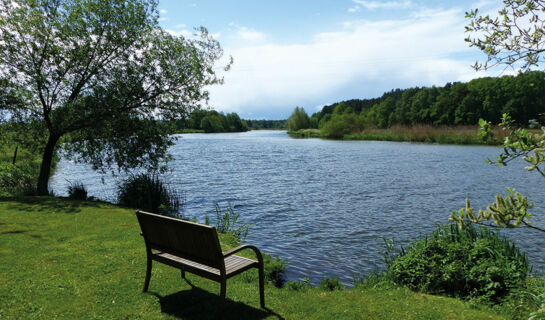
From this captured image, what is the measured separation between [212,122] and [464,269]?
192ft

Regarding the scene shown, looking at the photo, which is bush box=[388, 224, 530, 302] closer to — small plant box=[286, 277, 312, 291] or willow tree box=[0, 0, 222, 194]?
small plant box=[286, 277, 312, 291]

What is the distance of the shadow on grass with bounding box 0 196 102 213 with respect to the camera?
1165cm

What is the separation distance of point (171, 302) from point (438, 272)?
17.0 ft

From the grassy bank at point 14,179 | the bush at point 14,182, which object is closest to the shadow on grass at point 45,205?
the grassy bank at point 14,179

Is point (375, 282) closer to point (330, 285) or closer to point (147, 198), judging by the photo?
point (330, 285)

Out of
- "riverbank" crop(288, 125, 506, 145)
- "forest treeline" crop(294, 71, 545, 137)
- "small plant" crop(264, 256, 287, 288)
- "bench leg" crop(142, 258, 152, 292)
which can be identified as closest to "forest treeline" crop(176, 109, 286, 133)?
"small plant" crop(264, 256, 287, 288)

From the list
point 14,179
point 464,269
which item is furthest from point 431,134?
point 14,179

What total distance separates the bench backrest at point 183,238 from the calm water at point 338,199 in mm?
3884

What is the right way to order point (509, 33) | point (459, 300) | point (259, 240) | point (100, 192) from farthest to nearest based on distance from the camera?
point (100, 192)
point (259, 240)
point (459, 300)
point (509, 33)

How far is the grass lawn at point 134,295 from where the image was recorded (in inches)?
198

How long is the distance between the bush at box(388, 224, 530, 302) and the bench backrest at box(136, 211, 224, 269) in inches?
172

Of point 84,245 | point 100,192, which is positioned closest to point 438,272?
point 84,245

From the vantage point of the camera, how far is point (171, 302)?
534 centimetres

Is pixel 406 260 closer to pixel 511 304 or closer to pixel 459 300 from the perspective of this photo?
pixel 459 300
